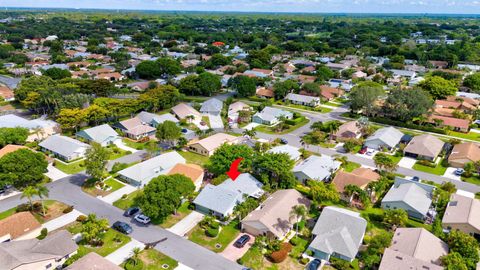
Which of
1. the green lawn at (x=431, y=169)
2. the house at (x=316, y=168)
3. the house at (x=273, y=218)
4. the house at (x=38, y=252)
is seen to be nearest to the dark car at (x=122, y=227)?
the house at (x=38, y=252)

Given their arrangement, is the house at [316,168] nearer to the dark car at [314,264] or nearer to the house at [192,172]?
the house at [192,172]

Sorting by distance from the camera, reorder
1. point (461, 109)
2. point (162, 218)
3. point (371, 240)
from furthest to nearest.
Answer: point (461, 109)
point (162, 218)
point (371, 240)

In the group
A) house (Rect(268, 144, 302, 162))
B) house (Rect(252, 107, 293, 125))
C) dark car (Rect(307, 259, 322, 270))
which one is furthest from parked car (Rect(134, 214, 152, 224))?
house (Rect(252, 107, 293, 125))

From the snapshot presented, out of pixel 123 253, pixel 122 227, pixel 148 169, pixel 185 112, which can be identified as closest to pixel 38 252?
pixel 123 253

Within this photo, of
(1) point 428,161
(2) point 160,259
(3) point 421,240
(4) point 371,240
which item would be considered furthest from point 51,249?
(1) point 428,161

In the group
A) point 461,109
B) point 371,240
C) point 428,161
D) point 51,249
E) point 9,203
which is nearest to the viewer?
point 51,249

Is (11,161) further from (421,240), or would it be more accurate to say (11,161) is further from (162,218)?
(421,240)
